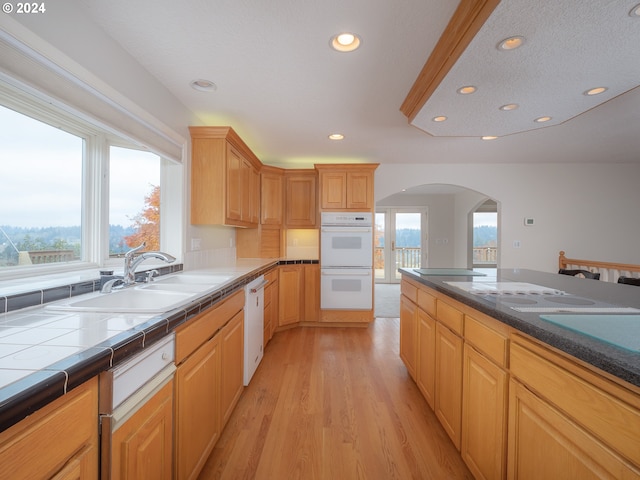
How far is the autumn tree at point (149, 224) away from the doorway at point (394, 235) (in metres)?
5.94

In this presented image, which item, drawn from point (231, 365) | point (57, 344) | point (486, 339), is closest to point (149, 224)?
point (231, 365)

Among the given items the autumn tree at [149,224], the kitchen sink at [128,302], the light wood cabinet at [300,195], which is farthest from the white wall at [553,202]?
the kitchen sink at [128,302]

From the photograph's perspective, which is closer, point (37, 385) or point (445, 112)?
point (37, 385)

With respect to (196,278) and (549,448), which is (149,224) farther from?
(549,448)

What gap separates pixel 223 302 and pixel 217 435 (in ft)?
2.36

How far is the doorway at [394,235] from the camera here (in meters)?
7.71

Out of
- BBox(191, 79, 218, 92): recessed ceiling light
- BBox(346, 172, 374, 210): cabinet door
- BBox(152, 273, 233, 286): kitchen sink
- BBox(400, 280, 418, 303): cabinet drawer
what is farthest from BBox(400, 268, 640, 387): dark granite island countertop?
BBox(191, 79, 218, 92): recessed ceiling light

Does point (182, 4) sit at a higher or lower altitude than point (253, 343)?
higher

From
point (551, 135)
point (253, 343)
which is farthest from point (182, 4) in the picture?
point (551, 135)

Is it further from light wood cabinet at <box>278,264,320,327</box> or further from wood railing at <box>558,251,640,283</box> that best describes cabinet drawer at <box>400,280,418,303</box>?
wood railing at <box>558,251,640,283</box>

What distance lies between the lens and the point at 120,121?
1743 millimetres

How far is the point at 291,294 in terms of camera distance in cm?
385

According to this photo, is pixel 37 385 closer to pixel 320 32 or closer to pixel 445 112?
pixel 320 32

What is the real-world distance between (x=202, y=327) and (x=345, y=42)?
174cm
